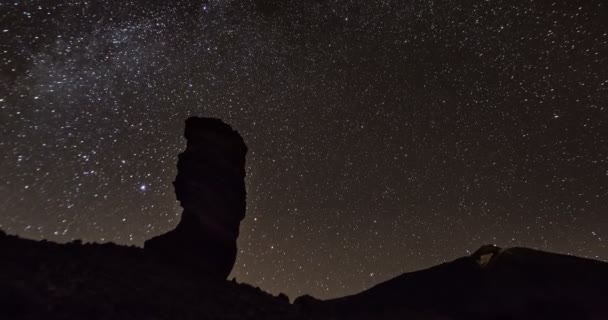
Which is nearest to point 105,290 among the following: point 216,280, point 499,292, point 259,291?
point 216,280

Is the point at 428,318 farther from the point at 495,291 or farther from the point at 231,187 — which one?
the point at 231,187

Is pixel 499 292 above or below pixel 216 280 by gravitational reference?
below

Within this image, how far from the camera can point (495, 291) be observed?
14.4m

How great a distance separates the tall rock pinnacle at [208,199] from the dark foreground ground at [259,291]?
94.0 inches

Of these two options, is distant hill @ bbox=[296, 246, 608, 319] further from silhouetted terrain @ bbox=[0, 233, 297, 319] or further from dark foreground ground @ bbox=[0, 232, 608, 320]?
silhouetted terrain @ bbox=[0, 233, 297, 319]

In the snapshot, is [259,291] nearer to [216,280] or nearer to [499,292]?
[216,280]

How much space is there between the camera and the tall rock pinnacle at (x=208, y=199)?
17.0m

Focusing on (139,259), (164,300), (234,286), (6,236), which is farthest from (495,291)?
(6,236)

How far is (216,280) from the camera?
46.2 feet

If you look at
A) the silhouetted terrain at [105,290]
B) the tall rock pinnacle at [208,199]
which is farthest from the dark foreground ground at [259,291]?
the tall rock pinnacle at [208,199]

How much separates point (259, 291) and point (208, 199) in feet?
21.3

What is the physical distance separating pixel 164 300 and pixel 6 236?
4874 mm

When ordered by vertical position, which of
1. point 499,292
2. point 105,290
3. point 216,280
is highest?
point 105,290

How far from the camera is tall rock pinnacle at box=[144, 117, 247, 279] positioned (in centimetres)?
1697
